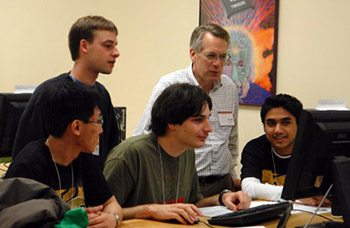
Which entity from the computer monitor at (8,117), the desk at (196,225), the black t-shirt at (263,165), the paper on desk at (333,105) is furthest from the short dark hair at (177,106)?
the computer monitor at (8,117)

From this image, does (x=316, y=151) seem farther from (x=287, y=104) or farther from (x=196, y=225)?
(x=287, y=104)

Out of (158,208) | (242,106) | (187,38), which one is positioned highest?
(187,38)

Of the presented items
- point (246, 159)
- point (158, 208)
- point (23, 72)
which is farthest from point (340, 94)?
point (23, 72)

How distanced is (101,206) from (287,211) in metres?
0.82

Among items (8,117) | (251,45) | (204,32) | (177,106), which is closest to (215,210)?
(177,106)

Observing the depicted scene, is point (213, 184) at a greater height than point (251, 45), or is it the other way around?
point (251, 45)

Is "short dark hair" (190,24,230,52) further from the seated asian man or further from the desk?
the desk

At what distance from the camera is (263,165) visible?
9.84 feet

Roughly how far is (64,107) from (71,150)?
0.20m

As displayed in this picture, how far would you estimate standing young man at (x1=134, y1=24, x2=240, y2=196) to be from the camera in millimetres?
3066

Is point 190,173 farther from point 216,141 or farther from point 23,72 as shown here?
point 23,72

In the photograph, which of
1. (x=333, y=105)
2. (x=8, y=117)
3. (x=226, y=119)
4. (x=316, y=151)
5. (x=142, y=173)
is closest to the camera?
(x=316, y=151)

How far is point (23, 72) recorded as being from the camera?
546cm

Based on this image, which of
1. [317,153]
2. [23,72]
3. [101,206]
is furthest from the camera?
[23,72]
